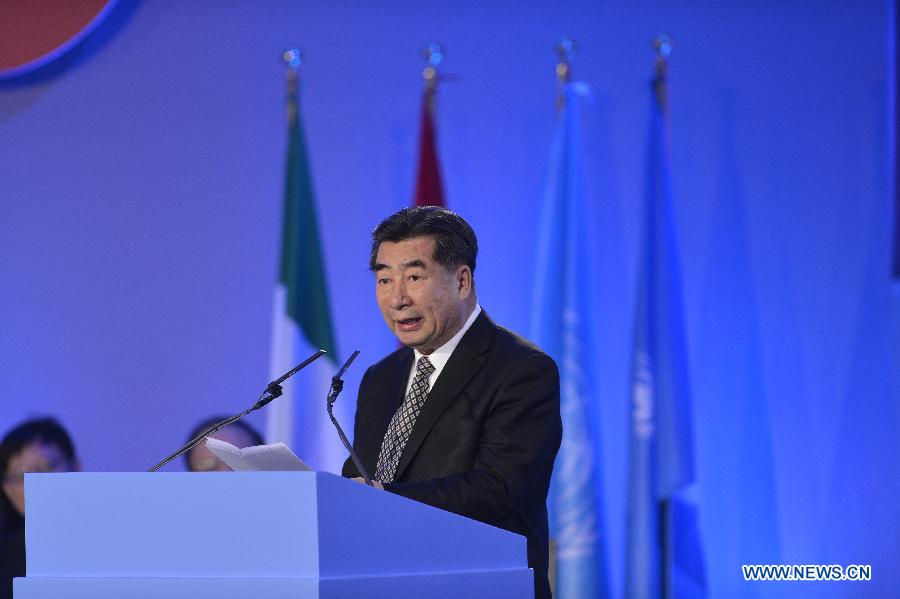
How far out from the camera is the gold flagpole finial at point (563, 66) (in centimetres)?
495

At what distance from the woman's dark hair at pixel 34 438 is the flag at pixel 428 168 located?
177 centimetres

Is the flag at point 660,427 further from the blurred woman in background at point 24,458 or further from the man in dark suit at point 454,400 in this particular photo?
the blurred woman in background at point 24,458

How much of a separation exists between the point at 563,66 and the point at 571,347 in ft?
4.11

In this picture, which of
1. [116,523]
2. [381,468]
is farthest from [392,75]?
[116,523]

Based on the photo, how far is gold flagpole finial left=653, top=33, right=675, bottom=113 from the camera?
4.85 meters

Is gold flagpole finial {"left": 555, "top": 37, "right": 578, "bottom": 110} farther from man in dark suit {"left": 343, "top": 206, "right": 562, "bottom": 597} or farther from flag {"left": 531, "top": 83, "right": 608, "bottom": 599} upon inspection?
man in dark suit {"left": 343, "top": 206, "right": 562, "bottom": 597}

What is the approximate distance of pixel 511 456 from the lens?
2645 millimetres

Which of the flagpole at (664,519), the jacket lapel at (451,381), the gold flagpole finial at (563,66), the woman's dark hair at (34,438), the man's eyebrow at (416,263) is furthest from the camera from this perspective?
the gold flagpole finial at (563,66)

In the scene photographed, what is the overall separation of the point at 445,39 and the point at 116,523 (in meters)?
3.81

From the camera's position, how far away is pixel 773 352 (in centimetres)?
495

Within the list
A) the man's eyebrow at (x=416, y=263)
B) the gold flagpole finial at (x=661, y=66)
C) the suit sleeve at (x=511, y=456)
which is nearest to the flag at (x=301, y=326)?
the gold flagpole finial at (x=661, y=66)

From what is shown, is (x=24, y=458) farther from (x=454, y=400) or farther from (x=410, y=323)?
(x=454, y=400)

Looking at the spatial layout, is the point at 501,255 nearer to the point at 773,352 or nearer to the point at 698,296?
the point at 698,296

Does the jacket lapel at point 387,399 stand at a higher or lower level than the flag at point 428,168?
lower
